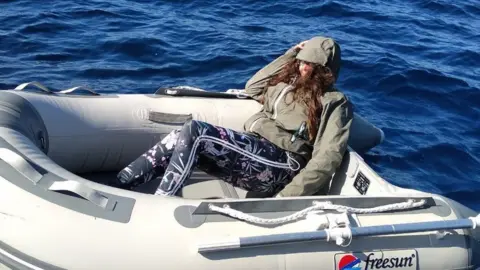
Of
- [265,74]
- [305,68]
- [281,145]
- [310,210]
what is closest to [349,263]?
[310,210]

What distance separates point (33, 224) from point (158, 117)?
135 centimetres

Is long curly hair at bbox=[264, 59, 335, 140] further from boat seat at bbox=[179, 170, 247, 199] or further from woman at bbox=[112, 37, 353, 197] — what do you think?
boat seat at bbox=[179, 170, 247, 199]

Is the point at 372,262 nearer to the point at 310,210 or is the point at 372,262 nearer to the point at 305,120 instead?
the point at 310,210

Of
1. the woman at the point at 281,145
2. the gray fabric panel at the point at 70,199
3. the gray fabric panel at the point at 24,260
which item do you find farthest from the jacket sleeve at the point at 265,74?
the gray fabric panel at the point at 24,260

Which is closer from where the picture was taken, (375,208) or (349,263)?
(349,263)

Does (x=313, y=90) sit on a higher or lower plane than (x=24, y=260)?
higher

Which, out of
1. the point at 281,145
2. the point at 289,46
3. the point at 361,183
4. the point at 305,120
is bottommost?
the point at 289,46

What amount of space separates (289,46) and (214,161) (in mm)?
3535

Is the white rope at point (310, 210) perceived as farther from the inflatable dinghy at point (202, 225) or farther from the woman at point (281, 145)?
the woman at point (281, 145)

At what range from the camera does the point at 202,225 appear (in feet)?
8.61

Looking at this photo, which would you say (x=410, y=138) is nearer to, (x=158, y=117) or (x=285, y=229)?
(x=158, y=117)

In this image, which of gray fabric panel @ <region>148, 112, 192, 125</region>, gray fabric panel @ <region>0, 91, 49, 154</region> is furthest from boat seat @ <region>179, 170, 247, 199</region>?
gray fabric panel @ <region>0, 91, 49, 154</region>

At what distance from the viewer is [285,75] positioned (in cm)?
366

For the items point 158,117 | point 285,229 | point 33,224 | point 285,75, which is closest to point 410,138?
point 285,75
